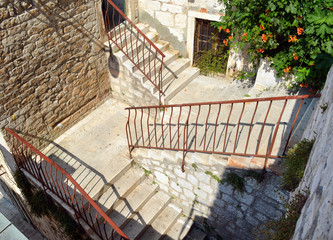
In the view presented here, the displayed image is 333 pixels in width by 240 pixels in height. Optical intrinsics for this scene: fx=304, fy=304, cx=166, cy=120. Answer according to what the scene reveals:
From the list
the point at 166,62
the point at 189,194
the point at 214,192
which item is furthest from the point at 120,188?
the point at 166,62

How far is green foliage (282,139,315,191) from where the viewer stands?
3105 mm

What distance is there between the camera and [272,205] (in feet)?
13.2

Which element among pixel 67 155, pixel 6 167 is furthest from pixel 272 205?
pixel 6 167

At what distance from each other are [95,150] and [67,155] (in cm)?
54

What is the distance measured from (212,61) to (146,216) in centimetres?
368

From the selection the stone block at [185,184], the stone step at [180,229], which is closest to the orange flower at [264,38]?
the stone block at [185,184]

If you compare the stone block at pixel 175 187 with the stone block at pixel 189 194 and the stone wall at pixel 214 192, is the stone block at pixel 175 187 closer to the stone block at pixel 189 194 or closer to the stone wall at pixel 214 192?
the stone wall at pixel 214 192

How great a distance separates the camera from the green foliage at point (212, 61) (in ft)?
22.1

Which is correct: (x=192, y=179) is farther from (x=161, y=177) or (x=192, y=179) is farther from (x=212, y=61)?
(x=212, y=61)

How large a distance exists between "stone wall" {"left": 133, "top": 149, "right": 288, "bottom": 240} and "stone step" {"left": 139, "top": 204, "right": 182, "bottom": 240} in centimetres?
19

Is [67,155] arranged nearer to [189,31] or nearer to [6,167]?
[6,167]

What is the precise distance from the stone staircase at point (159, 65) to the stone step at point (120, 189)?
1598 mm

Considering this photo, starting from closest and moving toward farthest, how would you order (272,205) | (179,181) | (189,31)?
(272,205) < (179,181) < (189,31)

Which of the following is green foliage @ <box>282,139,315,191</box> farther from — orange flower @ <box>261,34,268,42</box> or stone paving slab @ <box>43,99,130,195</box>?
stone paving slab @ <box>43,99,130,195</box>
